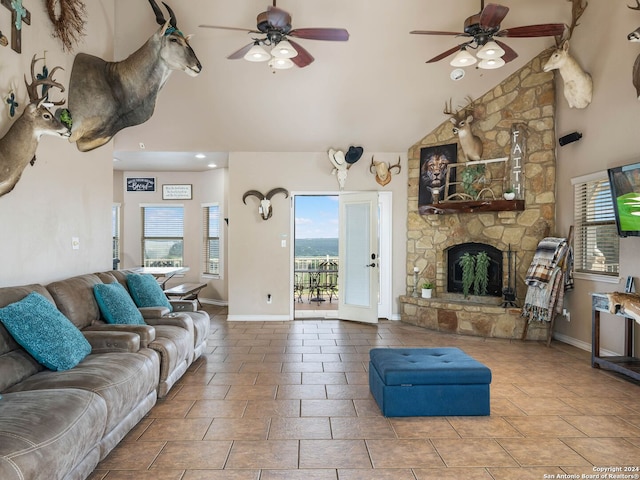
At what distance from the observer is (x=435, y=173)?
684 centimetres

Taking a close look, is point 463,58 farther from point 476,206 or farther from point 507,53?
point 476,206

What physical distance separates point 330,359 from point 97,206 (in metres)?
3.01

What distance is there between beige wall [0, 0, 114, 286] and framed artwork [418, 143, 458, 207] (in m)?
4.56

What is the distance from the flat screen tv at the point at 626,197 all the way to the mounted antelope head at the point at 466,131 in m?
2.21

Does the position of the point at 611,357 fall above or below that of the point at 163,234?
below

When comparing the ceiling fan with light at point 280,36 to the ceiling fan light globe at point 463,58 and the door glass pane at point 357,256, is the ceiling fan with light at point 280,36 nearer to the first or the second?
the ceiling fan light globe at point 463,58

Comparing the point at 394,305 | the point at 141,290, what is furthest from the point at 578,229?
the point at 141,290

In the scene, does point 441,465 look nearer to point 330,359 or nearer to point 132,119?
point 330,359

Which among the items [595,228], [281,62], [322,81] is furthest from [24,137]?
[595,228]

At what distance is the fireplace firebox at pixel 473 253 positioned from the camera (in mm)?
6387

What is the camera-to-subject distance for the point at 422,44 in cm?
541

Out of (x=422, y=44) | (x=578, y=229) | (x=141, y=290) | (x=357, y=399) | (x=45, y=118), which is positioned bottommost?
(x=357, y=399)

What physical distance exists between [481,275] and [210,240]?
5605 mm

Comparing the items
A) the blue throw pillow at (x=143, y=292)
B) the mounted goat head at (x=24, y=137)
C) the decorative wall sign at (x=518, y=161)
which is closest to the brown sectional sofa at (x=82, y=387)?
the blue throw pillow at (x=143, y=292)
